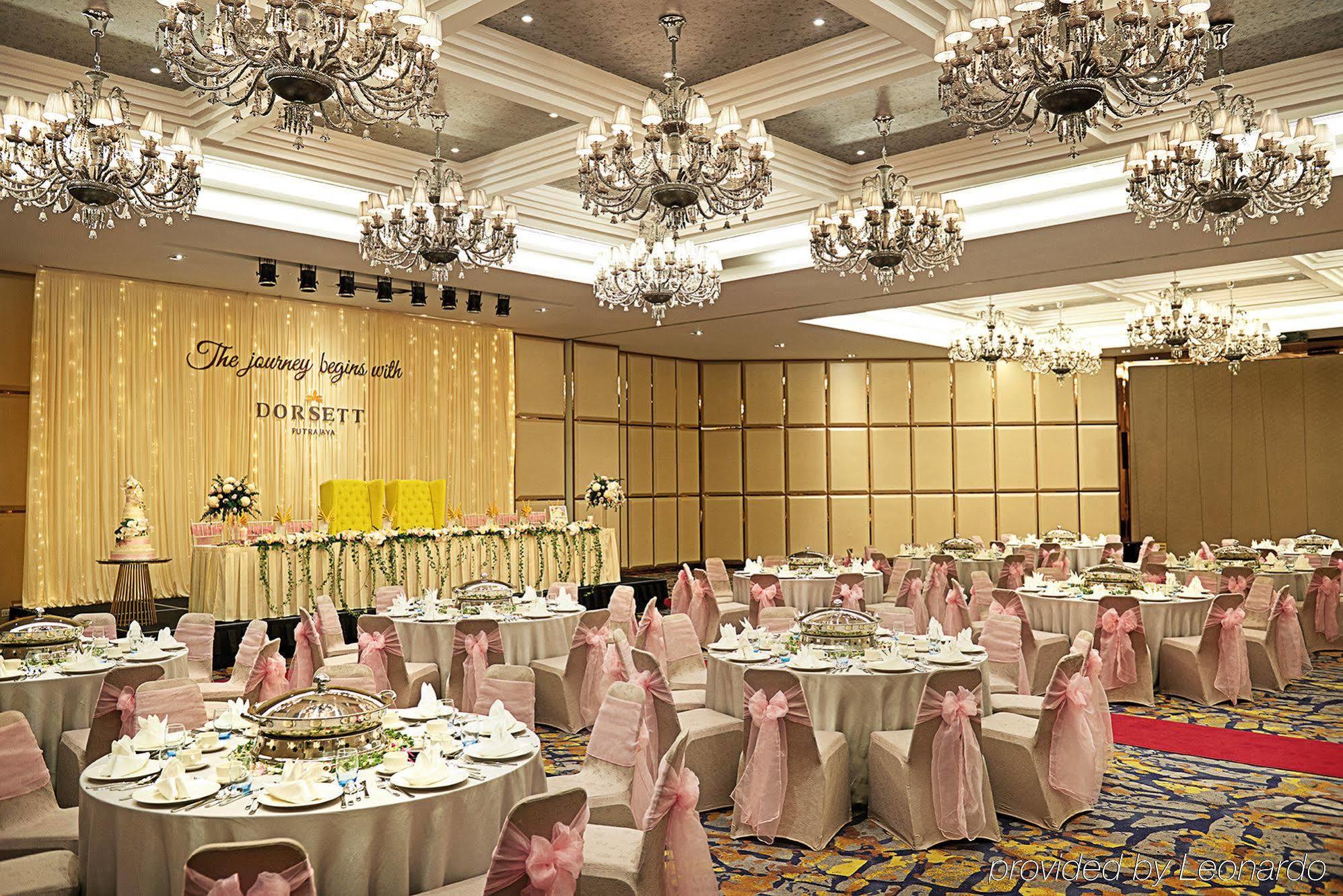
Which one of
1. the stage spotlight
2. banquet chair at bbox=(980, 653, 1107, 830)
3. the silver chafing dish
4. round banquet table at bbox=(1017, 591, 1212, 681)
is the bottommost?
banquet chair at bbox=(980, 653, 1107, 830)

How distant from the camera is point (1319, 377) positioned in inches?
634

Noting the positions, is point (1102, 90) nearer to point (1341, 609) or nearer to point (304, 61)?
point (304, 61)

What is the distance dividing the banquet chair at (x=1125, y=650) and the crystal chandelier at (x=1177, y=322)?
202 inches

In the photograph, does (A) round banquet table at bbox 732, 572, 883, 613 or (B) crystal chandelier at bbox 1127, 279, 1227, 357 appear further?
(B) crystal chandelier at bbox 1127, 279, 1227, 357

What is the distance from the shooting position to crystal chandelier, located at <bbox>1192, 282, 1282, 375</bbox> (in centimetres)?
1242

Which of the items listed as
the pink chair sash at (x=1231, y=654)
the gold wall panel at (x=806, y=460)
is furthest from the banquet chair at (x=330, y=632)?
the gold wall panel at (x=806, y=460)

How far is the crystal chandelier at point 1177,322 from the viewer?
11.5 metres

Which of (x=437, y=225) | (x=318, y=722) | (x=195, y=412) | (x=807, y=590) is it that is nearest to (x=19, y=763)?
(x=318, y=722)

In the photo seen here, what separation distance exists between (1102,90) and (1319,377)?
591 inches

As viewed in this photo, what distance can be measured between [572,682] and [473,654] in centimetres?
76

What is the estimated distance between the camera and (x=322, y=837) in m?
2.96

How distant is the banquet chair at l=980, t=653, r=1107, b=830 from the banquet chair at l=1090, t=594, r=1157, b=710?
9.57 ft

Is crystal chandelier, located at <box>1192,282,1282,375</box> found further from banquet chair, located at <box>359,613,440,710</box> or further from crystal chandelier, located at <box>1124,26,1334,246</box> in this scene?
banquet chair, located at <box>359,613,440,710</box>

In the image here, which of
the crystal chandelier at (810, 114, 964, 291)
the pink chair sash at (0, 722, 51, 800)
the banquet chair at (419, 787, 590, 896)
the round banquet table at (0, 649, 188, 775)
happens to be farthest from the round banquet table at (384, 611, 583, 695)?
the banquet chair at (419, 787, 590, 896)
